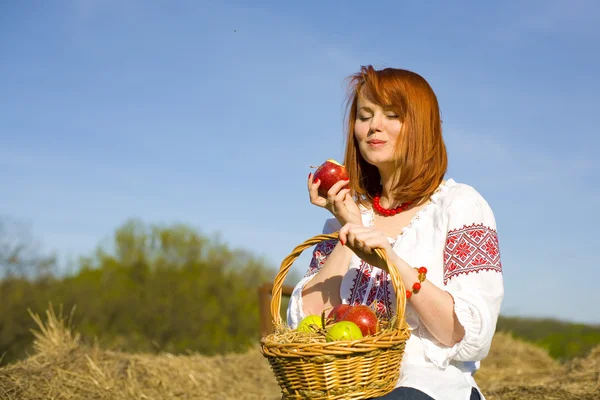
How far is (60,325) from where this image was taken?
5512mm

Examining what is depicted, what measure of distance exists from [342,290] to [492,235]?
2.38 ft

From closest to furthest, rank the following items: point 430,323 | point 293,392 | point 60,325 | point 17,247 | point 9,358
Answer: point 293,392 → point 430,323 → point 60,325 → point 9,358 → point 17,247

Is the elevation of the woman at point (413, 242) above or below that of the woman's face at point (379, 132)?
below

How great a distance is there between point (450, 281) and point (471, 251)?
15 cm

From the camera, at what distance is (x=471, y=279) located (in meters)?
2.41

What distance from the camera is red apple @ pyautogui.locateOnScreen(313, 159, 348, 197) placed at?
2.87 meters

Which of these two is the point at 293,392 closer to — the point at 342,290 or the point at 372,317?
the point at 372,317

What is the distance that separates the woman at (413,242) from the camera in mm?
2355

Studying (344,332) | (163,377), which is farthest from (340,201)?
(163,377)

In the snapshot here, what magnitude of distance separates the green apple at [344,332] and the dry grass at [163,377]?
247 cm

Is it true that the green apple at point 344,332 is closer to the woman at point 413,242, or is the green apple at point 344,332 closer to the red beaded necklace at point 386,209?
the woman at point 413,242

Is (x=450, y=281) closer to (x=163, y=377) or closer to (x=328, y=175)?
(x=328, y=175)

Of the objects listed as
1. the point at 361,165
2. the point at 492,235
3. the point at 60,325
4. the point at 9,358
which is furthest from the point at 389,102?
the point at 9,358

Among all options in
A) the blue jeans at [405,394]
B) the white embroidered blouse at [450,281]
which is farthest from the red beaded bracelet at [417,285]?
the blue jeans at [405,394]
